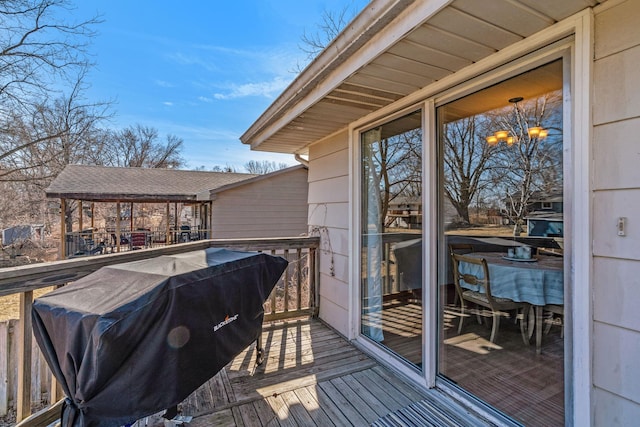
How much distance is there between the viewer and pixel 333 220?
136 inches

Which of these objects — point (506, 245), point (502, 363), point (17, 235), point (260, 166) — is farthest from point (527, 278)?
point (260, 166)

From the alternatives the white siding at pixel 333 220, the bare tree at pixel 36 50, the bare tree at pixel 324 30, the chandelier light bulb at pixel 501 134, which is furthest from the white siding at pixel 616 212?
the bare tree at pixel 36 50

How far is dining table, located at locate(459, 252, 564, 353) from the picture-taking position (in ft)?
5.59

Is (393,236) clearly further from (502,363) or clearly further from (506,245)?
(502,363)

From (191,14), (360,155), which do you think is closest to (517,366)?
(360,155)

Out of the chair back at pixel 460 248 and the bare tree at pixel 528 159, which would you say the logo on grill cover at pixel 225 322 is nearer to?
the chair back at pixel 460 248

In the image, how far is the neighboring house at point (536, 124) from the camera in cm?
127

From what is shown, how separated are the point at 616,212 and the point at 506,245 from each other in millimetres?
859

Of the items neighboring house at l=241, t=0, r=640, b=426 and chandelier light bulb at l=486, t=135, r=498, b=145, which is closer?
neighboring house at l=241, t=0, r=640, b=426

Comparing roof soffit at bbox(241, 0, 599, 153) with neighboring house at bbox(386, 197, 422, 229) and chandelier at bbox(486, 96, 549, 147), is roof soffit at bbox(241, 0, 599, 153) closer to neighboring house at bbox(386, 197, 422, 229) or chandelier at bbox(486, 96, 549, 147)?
chandelier at bbox(486, 96, 549, 147)

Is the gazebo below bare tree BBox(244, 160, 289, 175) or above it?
below

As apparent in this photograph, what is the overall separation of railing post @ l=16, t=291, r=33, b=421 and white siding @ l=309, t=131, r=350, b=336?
93.4 inches

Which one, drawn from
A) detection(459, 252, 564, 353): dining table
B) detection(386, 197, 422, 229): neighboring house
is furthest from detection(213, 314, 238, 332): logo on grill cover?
detection(459, 252, 564, 353): dining table

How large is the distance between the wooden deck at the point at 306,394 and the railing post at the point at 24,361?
595 mm
